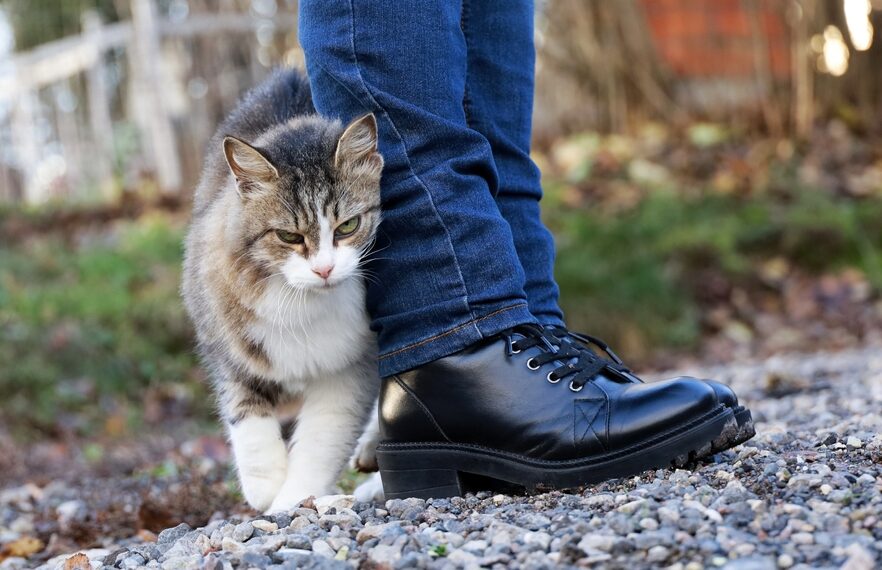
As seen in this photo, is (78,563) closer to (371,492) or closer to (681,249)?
(371,492)

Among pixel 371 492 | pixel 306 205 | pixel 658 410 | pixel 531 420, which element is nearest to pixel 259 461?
pixel 371 492

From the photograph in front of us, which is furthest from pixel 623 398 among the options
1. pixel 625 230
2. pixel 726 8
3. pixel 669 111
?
pixel 726 8

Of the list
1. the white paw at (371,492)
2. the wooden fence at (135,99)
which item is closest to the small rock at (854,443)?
the white paw at (371,492)

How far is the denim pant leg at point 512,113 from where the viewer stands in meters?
2.15

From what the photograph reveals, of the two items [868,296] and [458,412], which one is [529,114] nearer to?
[458,412]

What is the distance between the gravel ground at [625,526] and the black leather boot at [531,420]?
55 millimetres

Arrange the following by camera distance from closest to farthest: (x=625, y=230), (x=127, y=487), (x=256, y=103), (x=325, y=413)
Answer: (x=325, y=413), (x=256, y=103), (x=127, y=487), (x=625, y=230)

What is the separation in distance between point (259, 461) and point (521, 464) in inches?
27.4

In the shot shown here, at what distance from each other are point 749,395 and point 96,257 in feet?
15.3

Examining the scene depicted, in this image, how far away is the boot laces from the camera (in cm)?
191

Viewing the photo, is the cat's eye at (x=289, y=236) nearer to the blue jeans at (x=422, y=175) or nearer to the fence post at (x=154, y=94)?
the blue jeans at (x=422, y=175)

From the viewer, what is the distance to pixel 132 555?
184 cm

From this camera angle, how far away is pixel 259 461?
2.23 m

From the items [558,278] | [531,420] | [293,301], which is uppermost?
[293,301]
